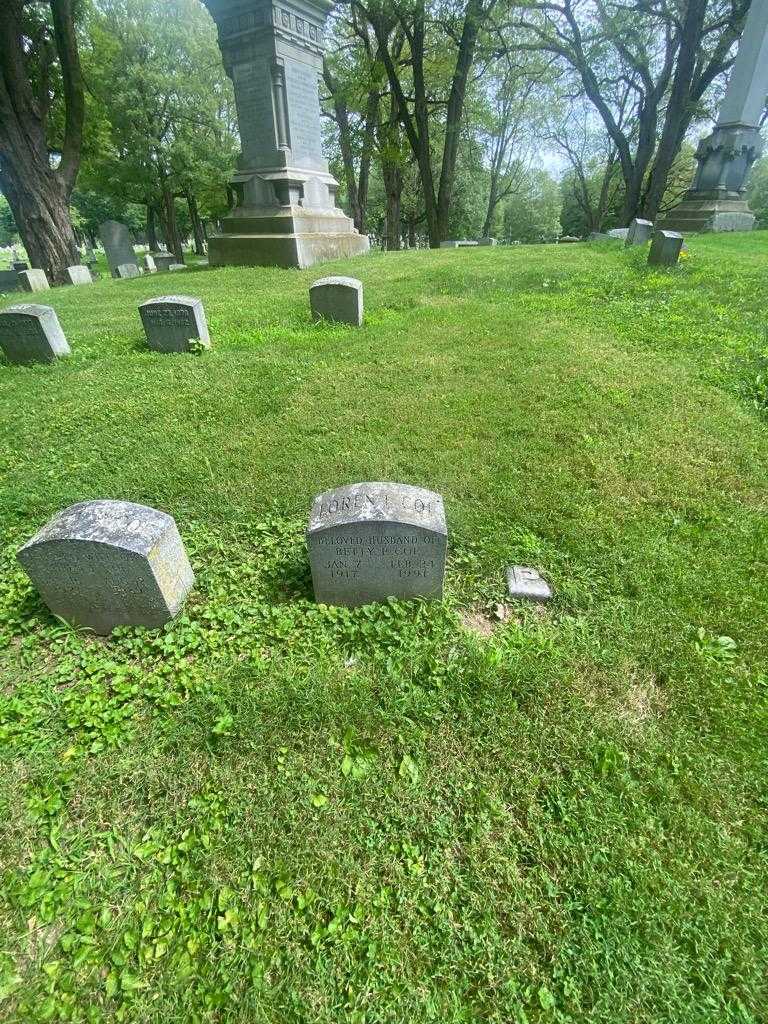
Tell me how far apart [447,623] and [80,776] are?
75.0 inches

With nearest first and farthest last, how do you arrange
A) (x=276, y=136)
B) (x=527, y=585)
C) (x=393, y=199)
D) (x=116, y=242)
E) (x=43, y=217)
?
(x=527, y=585)
(x=276, y=136)
(x=43, y=217)
(x=116, y=242)
(x=393, y=199)

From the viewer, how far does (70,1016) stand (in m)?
1.50

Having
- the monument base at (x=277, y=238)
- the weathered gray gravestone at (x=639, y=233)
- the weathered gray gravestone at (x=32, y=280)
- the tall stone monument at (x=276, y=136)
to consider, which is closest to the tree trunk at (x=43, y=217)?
the weathered gray gravestone at (x=32, y=280)

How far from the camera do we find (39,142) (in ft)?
43.9

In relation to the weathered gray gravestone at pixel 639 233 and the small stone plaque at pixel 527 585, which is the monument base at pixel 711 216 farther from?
the small stone plaque at pixel 527 585

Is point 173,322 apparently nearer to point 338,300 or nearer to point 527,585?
point 338,300

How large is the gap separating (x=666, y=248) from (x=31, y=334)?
36.6 ft

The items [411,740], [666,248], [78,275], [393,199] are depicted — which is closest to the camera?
[411,740]

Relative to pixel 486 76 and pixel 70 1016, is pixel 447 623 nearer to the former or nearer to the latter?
pixel 70 1016

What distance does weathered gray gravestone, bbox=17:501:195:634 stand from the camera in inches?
99.7

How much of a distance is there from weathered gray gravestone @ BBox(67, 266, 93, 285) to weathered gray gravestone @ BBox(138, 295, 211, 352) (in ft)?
35.7

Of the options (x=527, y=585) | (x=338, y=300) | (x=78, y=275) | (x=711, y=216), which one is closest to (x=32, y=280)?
(x=78, y=275)

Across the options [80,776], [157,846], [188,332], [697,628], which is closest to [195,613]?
[80,776]

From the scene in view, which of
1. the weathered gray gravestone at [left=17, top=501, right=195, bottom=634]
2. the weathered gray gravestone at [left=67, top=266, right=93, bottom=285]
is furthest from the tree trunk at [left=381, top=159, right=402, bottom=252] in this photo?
the weathered gray gravestone at [left=17, top=501, right=195, bottom=634]
